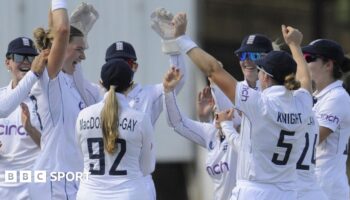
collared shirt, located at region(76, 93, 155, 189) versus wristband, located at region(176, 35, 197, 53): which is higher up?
wristband, located at region(176, 35, 197, 53)

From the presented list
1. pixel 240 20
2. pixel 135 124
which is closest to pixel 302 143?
pixel 135 124

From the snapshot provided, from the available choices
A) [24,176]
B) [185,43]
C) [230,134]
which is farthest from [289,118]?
[24,176]

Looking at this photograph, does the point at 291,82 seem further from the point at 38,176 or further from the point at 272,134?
the point at 38,176

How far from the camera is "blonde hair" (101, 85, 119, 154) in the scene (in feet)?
28.2

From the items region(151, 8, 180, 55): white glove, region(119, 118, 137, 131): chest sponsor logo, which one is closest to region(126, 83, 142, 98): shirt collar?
region(151, 8, 180, 55): white glove

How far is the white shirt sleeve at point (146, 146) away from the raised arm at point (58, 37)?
2.69 feet

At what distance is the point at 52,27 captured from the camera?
9.27 meters

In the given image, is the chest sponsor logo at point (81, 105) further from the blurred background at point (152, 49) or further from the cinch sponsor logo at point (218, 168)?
the blurred background at point (152, 49)

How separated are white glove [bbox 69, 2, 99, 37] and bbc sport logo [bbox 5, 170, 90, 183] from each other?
1.22m

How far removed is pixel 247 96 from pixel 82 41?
1.89m

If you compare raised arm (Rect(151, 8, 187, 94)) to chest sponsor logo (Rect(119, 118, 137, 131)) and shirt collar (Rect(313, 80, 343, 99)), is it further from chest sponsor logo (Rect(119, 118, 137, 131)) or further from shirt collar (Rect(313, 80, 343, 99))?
chest sponsor logo (Rect(119, 118, 137, 131))

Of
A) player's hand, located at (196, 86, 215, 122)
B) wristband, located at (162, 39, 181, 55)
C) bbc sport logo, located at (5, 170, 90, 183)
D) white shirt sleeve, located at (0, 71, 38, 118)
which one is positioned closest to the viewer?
white shirt sleeve, located at (0, 71, 38, 118)

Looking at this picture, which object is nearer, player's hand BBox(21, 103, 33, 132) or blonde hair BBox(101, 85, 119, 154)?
blonde hair BBox(101, 85, 119, 154)

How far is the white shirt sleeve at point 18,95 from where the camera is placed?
896 cm
